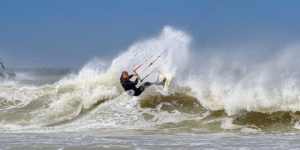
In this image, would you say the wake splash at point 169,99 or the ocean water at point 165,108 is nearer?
the ocean water at point 165,108

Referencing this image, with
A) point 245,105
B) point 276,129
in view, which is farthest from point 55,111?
point 276,129

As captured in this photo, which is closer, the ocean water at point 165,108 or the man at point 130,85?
the ocean water at point 165,108

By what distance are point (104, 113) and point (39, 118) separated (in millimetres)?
2172

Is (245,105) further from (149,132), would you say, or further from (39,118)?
(39,118)

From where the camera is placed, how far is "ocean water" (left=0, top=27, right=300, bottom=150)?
41.5 ft

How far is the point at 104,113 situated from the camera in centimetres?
1719

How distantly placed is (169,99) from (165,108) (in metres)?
0.64

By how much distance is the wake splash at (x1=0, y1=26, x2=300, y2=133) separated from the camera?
15.7m

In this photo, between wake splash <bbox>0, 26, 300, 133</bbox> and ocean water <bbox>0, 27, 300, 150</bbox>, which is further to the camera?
wake splash <bbox>0, 26, 300, 133</bbox>

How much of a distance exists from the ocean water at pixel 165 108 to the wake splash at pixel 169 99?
3 centimetres

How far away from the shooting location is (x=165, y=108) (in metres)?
17.3

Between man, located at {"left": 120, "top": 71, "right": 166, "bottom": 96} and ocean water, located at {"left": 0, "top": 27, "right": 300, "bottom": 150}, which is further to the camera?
man, located at {"left": 120, "top": 71, "right": 166, "bottom": 96}

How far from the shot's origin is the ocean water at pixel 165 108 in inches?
499

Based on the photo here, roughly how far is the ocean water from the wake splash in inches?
1.2
